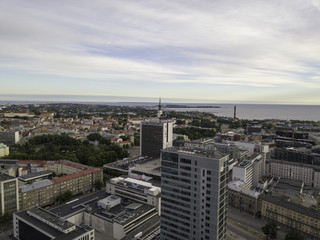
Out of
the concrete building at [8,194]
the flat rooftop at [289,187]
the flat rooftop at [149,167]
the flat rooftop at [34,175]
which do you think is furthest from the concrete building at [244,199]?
the flat rooftop at [34,175]

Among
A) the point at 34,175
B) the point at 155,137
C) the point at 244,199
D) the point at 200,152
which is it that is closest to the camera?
the point at 200,152

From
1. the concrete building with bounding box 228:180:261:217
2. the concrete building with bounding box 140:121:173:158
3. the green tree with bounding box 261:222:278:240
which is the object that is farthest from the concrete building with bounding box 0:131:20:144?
the green tree with bounding box 261:222:278:240

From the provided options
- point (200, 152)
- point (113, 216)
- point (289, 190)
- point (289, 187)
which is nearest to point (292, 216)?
point (289, 190)

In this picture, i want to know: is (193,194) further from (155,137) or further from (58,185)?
(155,137)

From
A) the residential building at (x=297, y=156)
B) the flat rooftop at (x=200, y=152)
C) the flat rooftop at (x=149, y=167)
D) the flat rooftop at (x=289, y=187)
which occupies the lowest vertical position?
the flat rooftop at (x=289, y=187)

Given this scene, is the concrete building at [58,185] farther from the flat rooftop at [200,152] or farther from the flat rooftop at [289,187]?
the flat rooftop at [289,187]

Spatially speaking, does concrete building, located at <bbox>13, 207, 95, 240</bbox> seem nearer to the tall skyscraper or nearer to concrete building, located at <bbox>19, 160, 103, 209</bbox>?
concrete building, located at <bbox>19, 160, 103, 209</bbox>

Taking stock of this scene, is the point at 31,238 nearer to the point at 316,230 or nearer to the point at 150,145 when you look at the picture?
the point at 316,230
